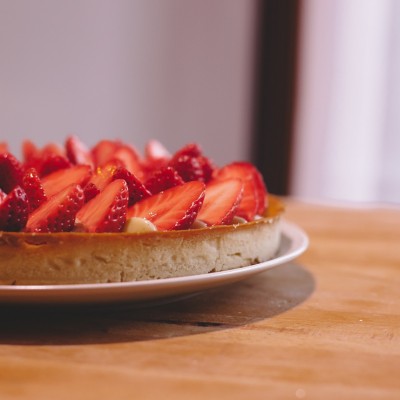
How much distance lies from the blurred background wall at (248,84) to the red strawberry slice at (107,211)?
8.23 feet

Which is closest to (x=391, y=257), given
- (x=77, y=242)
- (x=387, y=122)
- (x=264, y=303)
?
(x=264, y=303)

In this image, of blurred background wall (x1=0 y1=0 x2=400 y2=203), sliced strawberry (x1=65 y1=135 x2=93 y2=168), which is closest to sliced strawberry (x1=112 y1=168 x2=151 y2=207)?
sliced strawberry (x1=65 y1=135 x2=93 y2=168)

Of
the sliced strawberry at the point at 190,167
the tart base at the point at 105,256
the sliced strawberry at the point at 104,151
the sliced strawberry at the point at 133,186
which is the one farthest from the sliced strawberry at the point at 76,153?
the tart base at the point at 105,256

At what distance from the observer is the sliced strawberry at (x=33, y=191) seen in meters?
1.18

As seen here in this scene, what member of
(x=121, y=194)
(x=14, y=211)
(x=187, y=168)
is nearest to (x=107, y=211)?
(x=121, y=194)

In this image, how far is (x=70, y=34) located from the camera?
11.9ft

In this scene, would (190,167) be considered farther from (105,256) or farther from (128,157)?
(105,256)

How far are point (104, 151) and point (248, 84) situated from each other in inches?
117

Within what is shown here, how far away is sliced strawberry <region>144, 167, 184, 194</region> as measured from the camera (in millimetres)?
1326

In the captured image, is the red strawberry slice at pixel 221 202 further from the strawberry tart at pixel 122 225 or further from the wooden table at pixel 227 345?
the wooden table at pixel 227 345

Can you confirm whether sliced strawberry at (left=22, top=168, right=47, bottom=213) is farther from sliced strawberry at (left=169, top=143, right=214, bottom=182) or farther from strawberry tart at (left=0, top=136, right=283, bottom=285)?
sliced strawberry at (left=169, top=143, right=214, bottom=182)

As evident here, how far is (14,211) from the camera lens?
1.08 metres

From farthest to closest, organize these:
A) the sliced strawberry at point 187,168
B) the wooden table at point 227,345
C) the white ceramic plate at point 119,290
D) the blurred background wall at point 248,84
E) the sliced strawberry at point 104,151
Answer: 1. the blurred background wall at point 248,84
2. the sliced strawberry at point 104,151
3. the sliced strawberry at point 187,168
4. the white ceramic plate at point 119,290
5. the wooden table at point 227,345

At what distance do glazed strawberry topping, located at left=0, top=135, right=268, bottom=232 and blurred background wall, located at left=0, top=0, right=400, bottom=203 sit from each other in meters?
2.25
